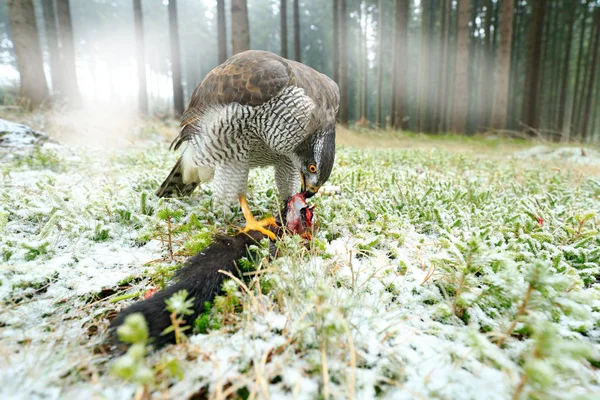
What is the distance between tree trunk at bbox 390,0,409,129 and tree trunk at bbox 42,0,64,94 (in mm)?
13856

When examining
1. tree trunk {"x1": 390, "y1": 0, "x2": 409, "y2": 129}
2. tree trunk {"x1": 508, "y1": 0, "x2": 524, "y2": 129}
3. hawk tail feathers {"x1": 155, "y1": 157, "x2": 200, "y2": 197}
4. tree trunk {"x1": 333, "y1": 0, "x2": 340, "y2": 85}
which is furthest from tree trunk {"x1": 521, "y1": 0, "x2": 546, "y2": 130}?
hawk tail feathers {"x1": 155, "y1": 157, "x2": 200, "y2": 197}

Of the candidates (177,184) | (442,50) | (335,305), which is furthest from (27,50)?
(442,50)

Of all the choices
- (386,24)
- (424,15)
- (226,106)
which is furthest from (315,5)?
(226,106)

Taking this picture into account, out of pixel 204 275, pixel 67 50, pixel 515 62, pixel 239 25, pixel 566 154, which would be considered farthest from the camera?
pixel 515 62

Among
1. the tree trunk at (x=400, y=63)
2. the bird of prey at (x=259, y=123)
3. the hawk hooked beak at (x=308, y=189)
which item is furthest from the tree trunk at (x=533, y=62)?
the hawk hooked beak at (x=308, y=189)

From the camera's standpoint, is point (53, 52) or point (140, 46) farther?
point (140, 46)

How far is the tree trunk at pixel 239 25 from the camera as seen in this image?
339 inches

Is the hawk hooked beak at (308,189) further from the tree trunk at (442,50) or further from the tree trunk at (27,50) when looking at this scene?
the tree trunk at (442,50)

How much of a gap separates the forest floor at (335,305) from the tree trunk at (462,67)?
1206cm

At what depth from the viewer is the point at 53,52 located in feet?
43.2

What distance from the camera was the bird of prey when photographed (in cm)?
231

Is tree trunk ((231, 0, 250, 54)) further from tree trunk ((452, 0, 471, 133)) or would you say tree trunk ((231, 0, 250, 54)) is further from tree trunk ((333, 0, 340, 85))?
tree trunk ((452, 0, 471, 133))

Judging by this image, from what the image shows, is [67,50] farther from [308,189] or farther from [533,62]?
[533,62]

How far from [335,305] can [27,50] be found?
10818 millimetres
